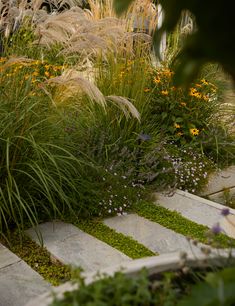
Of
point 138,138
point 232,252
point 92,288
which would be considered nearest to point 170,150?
point 138,138

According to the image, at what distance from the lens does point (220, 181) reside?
13.7 feet

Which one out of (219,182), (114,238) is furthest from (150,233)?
(219,182)

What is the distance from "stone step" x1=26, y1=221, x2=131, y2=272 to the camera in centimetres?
263

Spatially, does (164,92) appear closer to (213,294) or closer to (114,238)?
(114,238)

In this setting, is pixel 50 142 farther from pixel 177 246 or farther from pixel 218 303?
pixel 218 303

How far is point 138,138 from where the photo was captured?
12.8 ft

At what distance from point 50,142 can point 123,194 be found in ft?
2.42

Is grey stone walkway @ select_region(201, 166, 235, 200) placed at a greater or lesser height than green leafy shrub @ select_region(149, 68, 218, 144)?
lesser

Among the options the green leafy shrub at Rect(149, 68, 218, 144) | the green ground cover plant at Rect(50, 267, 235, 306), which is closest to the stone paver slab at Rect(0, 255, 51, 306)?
the green ground cover plant at Rect(50, 267, 235, 306)

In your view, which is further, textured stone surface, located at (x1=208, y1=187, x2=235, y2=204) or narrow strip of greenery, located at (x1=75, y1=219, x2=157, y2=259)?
textured stone surface, located at (x1=208, y1=187, x2=235, y2=204)

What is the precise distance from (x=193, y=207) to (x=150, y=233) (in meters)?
0.58

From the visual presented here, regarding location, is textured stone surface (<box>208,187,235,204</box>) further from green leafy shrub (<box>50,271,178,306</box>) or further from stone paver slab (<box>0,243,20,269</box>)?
green leafy shrub (<box>50,271,178,306</box>)

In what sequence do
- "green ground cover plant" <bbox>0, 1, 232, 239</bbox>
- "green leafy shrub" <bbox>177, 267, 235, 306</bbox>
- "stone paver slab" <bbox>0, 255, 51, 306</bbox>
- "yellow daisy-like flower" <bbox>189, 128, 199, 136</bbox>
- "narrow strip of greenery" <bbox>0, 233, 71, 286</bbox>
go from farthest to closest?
1. "yellow daisy-like flower" <bbox>189, 128, 199, 136</bbox>
2. "green ground cover plant" <bbox>0, 1, 232, 239</bbox>
3. "narrow strip of greenery" <bbox>0, 233, 71, 286</bbox>
4. "stone paver slab" <bbox>0, 255, 51, 306</bbox>
5. "green leafy shrub" <bbox>177, 267, 235, 306</bbox>

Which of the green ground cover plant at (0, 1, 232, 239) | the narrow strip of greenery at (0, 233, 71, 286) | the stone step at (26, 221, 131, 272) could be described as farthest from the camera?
the green ground cover plant at (0, 1, 232, 239)
